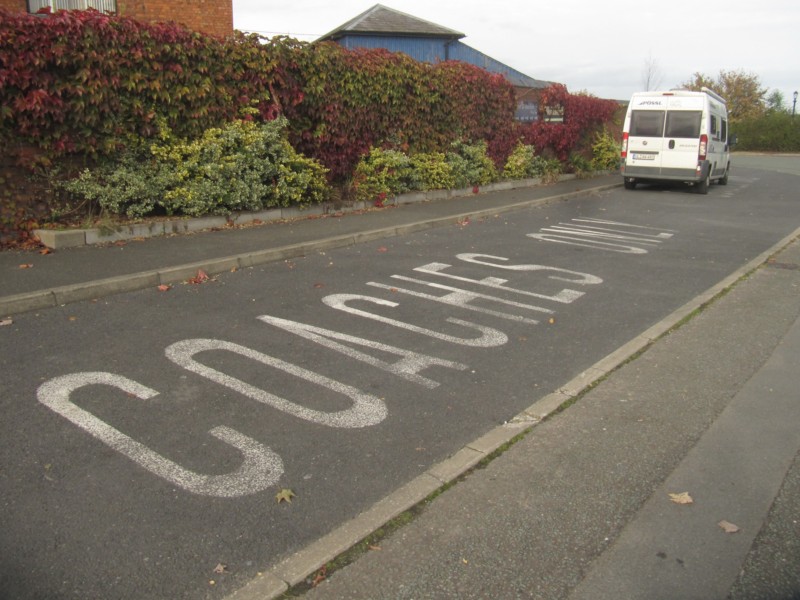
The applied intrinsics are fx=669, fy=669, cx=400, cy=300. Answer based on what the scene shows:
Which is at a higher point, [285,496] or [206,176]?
[206,176]

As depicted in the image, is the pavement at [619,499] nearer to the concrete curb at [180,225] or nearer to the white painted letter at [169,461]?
the white painted letter at [169,461]

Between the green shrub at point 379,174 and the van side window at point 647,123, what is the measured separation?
7.52m

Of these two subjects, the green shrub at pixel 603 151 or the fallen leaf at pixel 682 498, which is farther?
the green shrub at pixel 603 151

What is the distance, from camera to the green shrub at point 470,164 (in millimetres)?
15484

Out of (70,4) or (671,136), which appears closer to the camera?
(70,4)

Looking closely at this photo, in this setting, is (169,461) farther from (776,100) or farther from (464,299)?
(776,100)

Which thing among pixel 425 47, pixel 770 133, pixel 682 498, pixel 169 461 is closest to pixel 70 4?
pixel 169 461

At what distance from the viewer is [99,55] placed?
8.84 meters

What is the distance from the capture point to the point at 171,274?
744 centimetres

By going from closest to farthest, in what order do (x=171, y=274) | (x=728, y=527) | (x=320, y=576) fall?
(x=320, y=576) < (x=728, y=527) < (x=171, y=274)

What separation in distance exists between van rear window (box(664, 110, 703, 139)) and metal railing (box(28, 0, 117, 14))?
1336cm

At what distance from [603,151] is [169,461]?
21.7 metres

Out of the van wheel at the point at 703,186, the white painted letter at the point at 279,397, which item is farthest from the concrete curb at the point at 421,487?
the van wheel at the point at 703,186

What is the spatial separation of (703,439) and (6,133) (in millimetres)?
8494
